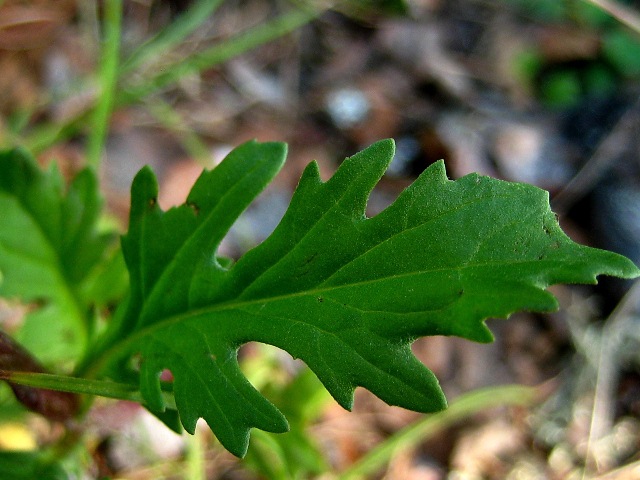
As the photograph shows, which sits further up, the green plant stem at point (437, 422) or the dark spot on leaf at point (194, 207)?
Answer: the dark spot on leaf at point (194, 207)

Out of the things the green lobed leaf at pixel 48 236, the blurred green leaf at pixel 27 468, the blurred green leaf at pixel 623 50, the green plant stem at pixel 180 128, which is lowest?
the blurred green leaf at pixel 27 468

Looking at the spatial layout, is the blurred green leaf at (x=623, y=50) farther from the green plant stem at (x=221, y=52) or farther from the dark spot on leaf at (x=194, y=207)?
the dark spot on leaf at (x=194, y=207)

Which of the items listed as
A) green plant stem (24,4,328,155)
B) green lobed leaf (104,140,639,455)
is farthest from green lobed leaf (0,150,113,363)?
green plant stem (24,4,328,155)

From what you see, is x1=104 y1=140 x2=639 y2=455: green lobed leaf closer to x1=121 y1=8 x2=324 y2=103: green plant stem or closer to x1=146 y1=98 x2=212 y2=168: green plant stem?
x1=121 y1=8 x2=324 y2=103: green plant stem

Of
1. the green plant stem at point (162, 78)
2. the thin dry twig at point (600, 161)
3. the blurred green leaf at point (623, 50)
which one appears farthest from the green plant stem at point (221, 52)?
the blurred green leaf at point (623, 50)

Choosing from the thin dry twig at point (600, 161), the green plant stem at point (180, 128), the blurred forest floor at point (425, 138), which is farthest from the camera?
the thin dry twig at point (600, 161)

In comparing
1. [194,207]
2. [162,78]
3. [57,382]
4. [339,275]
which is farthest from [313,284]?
[162,78]
